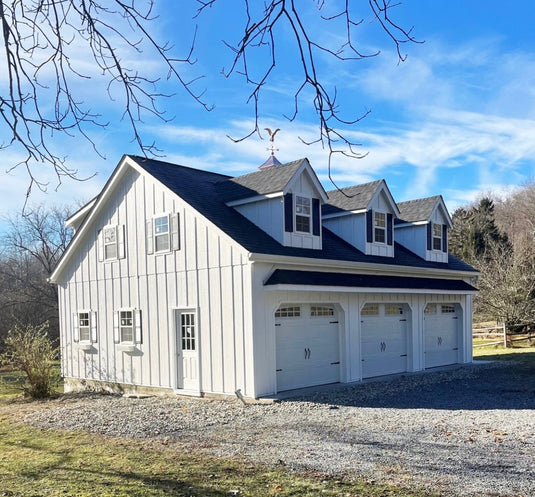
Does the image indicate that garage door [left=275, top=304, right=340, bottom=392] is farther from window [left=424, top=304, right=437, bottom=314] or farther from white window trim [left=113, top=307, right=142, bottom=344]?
window [left=424, top=304, right=437, bottom=314]

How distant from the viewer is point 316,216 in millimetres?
15750

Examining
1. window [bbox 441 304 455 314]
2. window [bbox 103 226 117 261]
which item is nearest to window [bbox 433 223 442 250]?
window [bbox 441 304 455 314]

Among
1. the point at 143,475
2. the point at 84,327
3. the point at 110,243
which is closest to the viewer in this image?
the point at 143,475

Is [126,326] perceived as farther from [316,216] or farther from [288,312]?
[316,216]

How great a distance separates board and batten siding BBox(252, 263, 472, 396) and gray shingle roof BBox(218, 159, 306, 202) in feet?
7.40

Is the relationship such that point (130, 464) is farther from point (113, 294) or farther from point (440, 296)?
point (440, 296)

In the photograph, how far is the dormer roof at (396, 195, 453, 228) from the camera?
20594 millimetres

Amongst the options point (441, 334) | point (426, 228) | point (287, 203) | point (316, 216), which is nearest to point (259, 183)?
point (287, 203)

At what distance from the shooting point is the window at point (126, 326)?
16750mm

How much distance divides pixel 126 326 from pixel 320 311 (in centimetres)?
577

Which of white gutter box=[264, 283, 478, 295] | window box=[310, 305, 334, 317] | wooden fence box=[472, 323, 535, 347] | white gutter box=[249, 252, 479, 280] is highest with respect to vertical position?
white gutter box=[249, 252, 479, 280]

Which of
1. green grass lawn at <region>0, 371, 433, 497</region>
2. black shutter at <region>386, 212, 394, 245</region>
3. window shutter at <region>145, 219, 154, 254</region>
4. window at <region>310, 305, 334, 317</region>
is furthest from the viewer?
black shutter at <region>386, 212, 394, 245</region>

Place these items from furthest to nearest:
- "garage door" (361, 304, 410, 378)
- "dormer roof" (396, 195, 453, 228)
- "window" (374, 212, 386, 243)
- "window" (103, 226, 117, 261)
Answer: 1. "dormer roof" (396, 195, 453, 228)
2. "window" (374, 212, 386, 243)
3. "window" (103, 226, 117, 261)
4. "garage door" (361, 304, 410, 378)

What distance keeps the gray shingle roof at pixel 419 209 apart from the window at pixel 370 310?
15.9 ft
